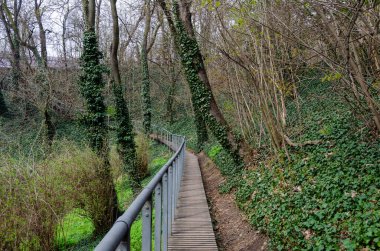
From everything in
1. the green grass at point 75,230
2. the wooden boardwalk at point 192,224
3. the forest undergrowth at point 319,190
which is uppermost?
the forest undergrowth at point 319,190

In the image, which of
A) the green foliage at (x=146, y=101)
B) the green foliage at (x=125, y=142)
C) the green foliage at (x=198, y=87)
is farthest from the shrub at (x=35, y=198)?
the green foliage at (x=146, y=101)

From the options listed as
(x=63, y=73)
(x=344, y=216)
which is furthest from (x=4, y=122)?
(x=344, y=216)

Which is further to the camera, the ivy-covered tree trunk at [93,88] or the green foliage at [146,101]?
the green foliage at [146,101]

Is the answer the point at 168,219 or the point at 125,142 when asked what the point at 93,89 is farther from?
the point at 168,219

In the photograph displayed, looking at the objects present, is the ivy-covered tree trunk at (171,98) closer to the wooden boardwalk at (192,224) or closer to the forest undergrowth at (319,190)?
the forest undergrowth at (319,190)

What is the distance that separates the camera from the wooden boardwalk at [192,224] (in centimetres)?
445

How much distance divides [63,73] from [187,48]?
19.9 m

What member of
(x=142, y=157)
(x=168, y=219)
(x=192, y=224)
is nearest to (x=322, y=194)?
(x=192, y=224)

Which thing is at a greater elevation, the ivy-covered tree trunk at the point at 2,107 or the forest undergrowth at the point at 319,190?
the ivy-covered tree trunk at the point at 2,107

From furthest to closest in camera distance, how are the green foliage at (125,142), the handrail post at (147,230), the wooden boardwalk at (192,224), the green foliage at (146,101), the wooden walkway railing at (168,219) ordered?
the green foliage at (146,101)
the green foliage at (125,142)
the wooden boardwalk at (192,224)
the handrail post at (147,230)
the wooden walkway railing at (168,219)

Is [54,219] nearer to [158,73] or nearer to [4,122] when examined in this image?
[4,122]

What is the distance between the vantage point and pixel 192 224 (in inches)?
208

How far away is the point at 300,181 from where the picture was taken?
553 centimetres

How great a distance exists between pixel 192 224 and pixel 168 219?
966mm
